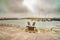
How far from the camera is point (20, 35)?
245cm

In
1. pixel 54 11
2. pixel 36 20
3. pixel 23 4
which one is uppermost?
pixel 23 4

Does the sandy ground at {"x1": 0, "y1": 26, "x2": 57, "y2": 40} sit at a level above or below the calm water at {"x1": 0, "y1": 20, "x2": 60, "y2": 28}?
below

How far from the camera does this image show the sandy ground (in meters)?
2.42

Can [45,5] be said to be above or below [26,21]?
above

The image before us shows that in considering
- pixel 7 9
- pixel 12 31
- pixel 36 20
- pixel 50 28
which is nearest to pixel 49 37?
pixel 50 28

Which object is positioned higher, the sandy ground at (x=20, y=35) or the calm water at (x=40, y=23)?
the calm water at (x=40, y=23)

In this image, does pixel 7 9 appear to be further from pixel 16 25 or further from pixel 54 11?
pixel 54 11

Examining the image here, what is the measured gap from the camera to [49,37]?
7.92 feet

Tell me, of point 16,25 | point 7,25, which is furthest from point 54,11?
point 7,25

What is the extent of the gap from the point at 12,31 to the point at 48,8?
33.0 inches

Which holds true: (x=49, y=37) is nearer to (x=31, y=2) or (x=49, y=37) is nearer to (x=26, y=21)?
(x=26, y=21)

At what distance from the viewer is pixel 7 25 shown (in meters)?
2.51

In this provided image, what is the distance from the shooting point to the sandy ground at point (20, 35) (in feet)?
7.95

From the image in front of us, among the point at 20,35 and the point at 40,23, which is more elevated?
the point at 40,23
